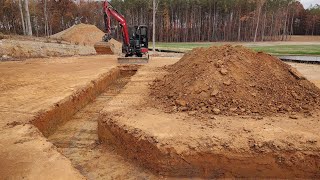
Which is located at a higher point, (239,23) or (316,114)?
(239,23)

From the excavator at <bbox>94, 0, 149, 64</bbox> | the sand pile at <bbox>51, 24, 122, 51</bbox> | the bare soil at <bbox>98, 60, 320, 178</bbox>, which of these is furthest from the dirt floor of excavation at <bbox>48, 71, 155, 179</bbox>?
the sand pile at <bbox>51, 24, 122, 51</bbox>

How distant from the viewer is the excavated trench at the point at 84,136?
441 centimetres

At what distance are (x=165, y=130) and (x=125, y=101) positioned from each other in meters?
2.32

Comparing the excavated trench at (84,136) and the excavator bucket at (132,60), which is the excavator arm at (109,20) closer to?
the excavator bucket at (132,60)

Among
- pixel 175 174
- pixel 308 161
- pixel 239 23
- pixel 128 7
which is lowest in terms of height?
pixel 175 174

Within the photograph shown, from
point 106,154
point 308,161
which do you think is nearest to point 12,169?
point 106,154

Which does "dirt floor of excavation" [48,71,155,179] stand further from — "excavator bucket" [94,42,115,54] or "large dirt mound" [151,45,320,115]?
"excavator bucket" [94,42,115,54]

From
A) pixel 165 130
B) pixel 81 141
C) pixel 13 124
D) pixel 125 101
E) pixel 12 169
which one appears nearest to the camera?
pixel 12 169

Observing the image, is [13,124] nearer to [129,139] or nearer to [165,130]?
[129,139]

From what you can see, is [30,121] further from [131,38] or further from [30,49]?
[30,49]

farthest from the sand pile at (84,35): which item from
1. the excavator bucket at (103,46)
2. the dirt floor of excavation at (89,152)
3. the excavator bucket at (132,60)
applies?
the dirt floor of excavation at (89,152)

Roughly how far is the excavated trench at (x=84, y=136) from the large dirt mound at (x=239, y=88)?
69.0 inches

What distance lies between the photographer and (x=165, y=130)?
4.75 meters

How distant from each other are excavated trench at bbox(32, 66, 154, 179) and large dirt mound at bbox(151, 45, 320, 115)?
1753 mm
